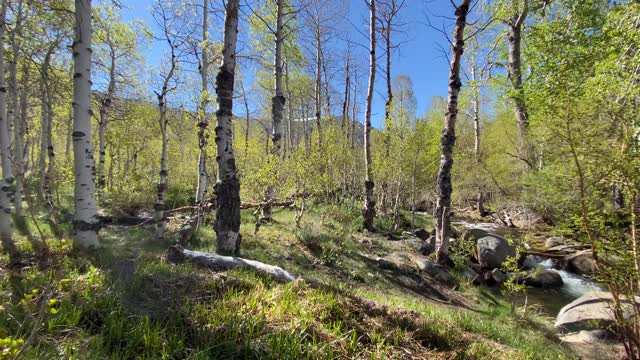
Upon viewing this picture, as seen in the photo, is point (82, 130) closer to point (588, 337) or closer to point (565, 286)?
point (588, 337)

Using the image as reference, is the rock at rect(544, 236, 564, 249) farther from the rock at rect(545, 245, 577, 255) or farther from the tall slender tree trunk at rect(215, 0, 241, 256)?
the tall slender tree trunk at rect(215, 0, 241, 256)

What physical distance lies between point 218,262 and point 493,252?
955 centimetres

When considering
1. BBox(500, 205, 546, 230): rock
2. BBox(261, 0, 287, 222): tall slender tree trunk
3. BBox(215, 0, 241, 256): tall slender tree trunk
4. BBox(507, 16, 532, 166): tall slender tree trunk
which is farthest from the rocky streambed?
BBox(261, 0, 287, 222): tall slender tree trunk

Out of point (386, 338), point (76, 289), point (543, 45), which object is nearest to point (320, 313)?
point (386, 338)

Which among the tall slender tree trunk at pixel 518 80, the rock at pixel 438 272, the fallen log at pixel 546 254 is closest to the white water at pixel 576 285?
the fallen log at pixel 546 254

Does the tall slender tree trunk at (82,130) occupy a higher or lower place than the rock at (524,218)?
higher

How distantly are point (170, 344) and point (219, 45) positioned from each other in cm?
1010

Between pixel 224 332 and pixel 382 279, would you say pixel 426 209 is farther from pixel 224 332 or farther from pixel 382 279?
pixel 224 332

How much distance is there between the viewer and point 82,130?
4887 millimetres

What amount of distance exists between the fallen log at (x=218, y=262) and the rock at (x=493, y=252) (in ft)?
28.3

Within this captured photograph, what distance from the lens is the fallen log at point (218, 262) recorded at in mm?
4523

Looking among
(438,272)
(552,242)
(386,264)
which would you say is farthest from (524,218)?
(386,264)

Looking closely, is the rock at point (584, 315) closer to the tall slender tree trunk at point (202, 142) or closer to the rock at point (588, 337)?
the rock at point (588, 337)

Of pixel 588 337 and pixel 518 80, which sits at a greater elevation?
pixel 518 80
